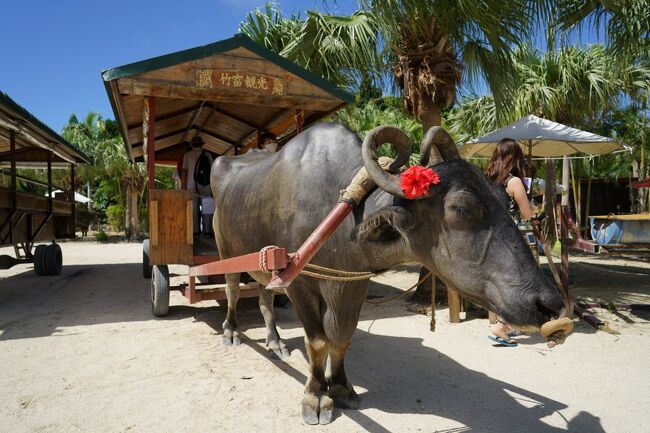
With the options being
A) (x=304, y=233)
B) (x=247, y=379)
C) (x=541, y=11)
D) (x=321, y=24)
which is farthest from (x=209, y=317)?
(x=541, y=11)

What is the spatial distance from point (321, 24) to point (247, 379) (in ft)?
20.0

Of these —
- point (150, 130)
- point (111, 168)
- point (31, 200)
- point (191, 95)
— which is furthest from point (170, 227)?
point (111, 168)

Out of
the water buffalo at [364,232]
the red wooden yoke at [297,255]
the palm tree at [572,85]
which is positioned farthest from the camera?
the palm tree at [572,85]

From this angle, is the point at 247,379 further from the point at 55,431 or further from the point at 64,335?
the point at 64,335

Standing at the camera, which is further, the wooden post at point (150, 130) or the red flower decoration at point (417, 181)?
the wooden post at point (150, 130)

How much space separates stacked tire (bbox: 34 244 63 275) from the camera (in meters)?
9.65

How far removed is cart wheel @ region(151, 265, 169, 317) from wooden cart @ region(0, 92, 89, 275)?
326cm

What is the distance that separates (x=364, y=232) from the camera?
7.29 feet

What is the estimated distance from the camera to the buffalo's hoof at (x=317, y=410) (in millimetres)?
2830

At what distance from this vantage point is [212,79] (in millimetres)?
4926

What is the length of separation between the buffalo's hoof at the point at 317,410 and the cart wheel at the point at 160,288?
3193mm

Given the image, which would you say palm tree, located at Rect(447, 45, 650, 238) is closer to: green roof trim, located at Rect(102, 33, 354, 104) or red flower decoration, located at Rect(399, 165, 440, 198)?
green roof trim, located at Rect(102, 33, 354, 104)

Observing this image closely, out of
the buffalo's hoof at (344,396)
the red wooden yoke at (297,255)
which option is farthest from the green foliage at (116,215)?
the red wooden yoke at (297,255)

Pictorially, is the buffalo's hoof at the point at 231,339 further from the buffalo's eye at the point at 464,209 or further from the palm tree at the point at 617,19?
the palm tree at the point at 617,19
